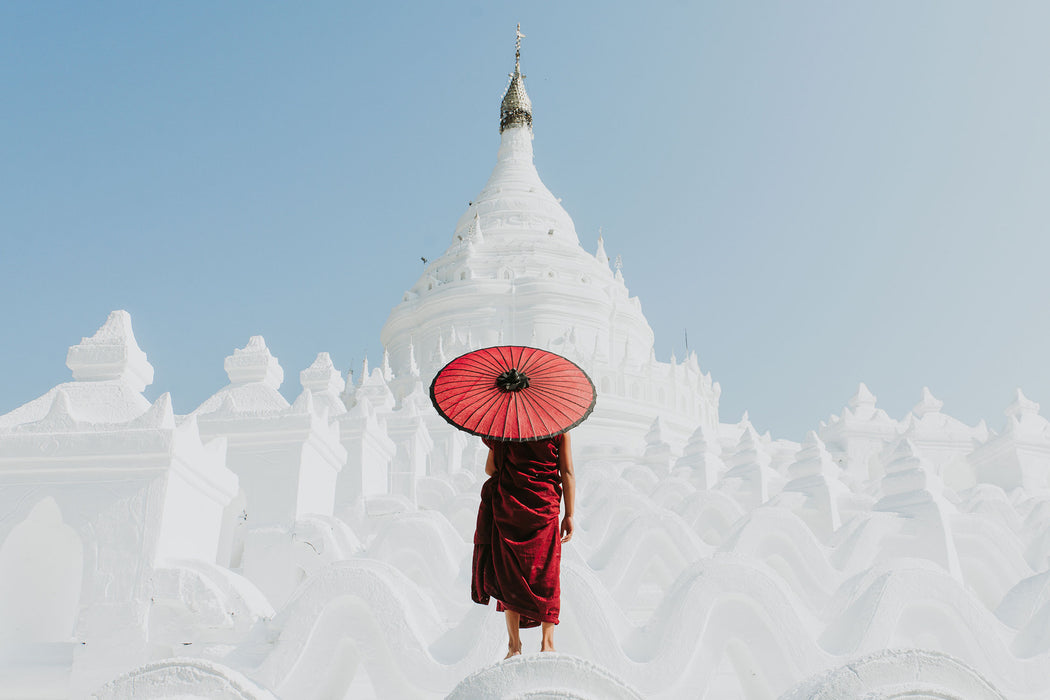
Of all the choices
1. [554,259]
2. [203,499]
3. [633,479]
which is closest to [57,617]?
[203,499]

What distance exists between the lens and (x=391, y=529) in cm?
818

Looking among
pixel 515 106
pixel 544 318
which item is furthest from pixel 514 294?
pixel 515 106

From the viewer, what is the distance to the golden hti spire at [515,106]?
128 ft

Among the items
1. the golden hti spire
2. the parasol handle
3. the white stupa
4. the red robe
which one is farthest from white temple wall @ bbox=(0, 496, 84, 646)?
the golden hti spire

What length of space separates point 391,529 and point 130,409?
264 centimetres

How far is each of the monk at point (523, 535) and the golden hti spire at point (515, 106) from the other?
36.4 meters

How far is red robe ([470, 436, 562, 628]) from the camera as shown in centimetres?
387

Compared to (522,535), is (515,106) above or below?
above

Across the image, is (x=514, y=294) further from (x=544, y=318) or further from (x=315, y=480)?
(x=315, y=480)

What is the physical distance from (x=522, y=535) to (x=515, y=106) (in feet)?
123

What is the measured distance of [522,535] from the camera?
390 centimetres

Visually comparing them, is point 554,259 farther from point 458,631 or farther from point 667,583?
point 458,631

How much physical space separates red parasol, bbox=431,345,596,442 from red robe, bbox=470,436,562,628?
0.51 ft

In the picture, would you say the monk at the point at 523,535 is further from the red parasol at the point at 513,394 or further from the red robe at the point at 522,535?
the red parasol at the point at 513,394
